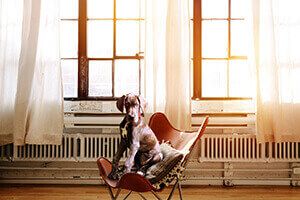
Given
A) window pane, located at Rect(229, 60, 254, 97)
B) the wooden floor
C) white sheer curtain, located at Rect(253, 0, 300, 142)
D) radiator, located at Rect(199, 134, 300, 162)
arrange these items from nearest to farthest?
the wooden floor
white sheer curtain, located at Rect(253, 0, 300, 142)
radiator, located at Rect(199, 134, 300, 162)
window pane, located at Rect(229, 60, 254, 97)

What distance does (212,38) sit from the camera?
4.96 meters

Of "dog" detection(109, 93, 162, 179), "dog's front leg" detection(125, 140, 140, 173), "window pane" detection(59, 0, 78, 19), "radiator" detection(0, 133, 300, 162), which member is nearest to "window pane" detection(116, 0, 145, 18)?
"window pane" detection(59, 0, 78, 19)

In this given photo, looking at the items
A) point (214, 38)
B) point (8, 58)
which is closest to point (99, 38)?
point (8, 58)

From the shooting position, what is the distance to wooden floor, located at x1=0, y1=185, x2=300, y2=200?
13.9ft

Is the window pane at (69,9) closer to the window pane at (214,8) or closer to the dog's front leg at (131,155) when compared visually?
the window pane at (214,8)

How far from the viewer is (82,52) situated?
4934mm

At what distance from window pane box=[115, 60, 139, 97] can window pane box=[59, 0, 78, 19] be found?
683mm

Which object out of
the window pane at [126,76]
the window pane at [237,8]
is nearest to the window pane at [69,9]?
the window pane at [126,76]

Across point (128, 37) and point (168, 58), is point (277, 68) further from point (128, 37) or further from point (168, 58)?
point (128, 37)

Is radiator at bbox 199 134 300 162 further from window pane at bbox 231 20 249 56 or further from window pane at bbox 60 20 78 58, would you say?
window pane at bbox 60 20 78 58

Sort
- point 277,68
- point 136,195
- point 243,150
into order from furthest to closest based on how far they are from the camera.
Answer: point 243,150 → point 277,68 → point 136,195

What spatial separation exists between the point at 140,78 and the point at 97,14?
828 mm

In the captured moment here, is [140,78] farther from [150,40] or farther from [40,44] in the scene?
[40,44]

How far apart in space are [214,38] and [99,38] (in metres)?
1.22
